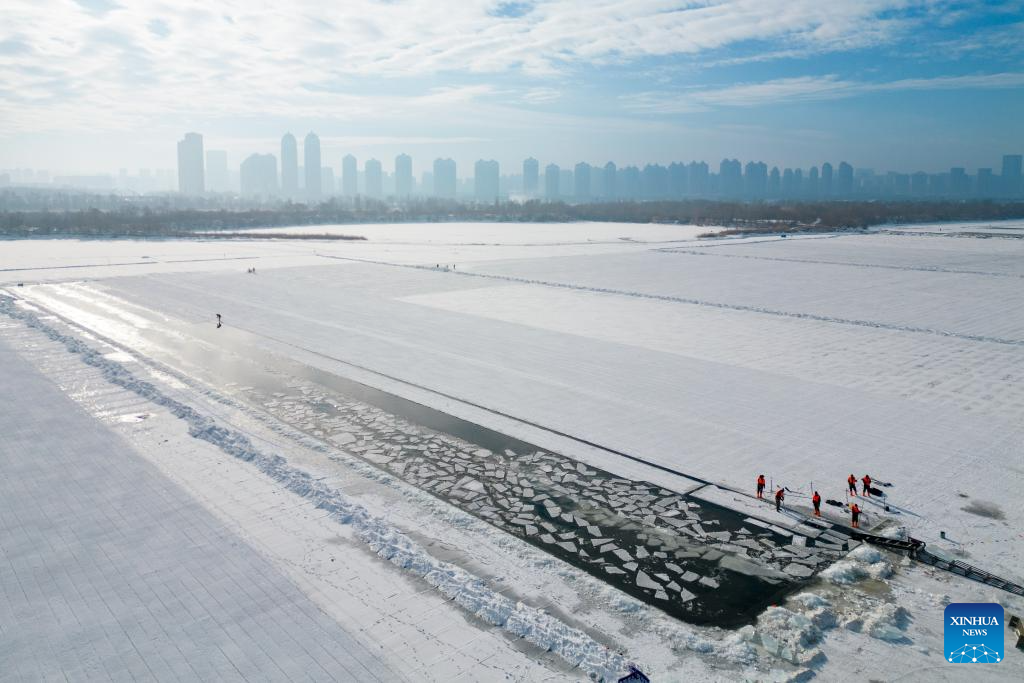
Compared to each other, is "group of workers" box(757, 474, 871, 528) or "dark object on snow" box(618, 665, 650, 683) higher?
"group of workers" box(757, 474, 871, 528)

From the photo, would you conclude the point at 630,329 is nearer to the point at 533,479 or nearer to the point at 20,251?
the point at 533,479

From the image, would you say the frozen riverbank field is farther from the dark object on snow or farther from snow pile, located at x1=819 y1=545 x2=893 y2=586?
the dark object on snow

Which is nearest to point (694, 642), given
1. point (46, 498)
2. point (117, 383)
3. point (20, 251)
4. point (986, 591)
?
point (986, 591)

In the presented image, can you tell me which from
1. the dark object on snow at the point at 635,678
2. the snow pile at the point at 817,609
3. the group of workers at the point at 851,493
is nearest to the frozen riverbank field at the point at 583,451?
the snow pile at the point at 817,609

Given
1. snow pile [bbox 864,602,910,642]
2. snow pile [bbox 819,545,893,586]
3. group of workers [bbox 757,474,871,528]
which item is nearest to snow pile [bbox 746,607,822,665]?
snow pile [bbox 864,602,910,642]

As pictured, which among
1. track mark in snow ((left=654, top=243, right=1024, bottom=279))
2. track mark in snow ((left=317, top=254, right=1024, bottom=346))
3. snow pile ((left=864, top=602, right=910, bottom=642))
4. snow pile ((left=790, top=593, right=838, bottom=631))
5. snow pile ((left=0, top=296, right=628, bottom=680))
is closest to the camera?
snow pile ((left=0, top=296, right=628, bottom=680))

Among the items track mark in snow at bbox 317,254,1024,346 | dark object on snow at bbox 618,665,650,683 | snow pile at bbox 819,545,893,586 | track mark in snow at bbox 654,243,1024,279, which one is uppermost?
track mark in snow at bbox 654,243,1024,279

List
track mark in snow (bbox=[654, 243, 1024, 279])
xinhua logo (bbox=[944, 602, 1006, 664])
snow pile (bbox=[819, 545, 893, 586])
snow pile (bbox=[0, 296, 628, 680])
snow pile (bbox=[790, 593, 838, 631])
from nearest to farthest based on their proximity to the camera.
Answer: snow pile (bbox=[0, 296, 628, 680])
xinhua logo (bbox=[944, 602, 1006, 664])
snow pile (bbox=[790, 593, 838, 631])
snow pile (bbox=[819, 545, 893, 586])
track mark in snow (bbox=[654, 243, 1024, 279])
